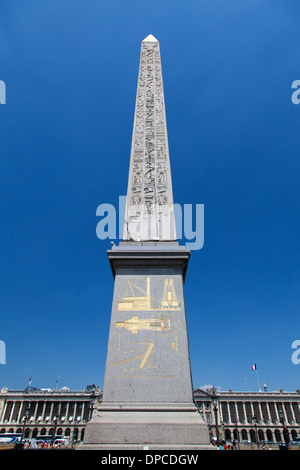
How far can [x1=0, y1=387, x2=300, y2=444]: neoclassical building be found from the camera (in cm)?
6034

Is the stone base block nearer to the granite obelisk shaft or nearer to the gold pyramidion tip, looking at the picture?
the granite obelisk shaft

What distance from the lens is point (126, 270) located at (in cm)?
569

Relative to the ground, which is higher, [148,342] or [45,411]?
[45,411]

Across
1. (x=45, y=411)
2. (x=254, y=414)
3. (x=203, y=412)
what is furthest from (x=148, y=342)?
(x=45, y=411)

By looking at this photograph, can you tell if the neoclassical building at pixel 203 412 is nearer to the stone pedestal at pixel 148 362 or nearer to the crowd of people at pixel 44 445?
the crowd of people at pixel 44 445

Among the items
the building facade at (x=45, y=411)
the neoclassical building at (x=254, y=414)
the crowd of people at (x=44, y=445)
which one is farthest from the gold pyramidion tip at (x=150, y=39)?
the building facade at (x=45, y=411)

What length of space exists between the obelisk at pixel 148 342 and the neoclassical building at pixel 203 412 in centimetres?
6407

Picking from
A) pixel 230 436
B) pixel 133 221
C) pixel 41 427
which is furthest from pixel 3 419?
pixel 133 221

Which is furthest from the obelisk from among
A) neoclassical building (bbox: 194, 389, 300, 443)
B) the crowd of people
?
neoclassical building (bbox: 194, 389, 300, 443)

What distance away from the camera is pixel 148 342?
4.87 meters

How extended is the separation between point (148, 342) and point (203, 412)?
70.2 metres

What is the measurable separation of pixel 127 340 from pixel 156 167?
177 inches

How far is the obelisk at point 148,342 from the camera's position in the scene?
13.0 feet

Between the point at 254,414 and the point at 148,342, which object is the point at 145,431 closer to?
the point at 148,342
